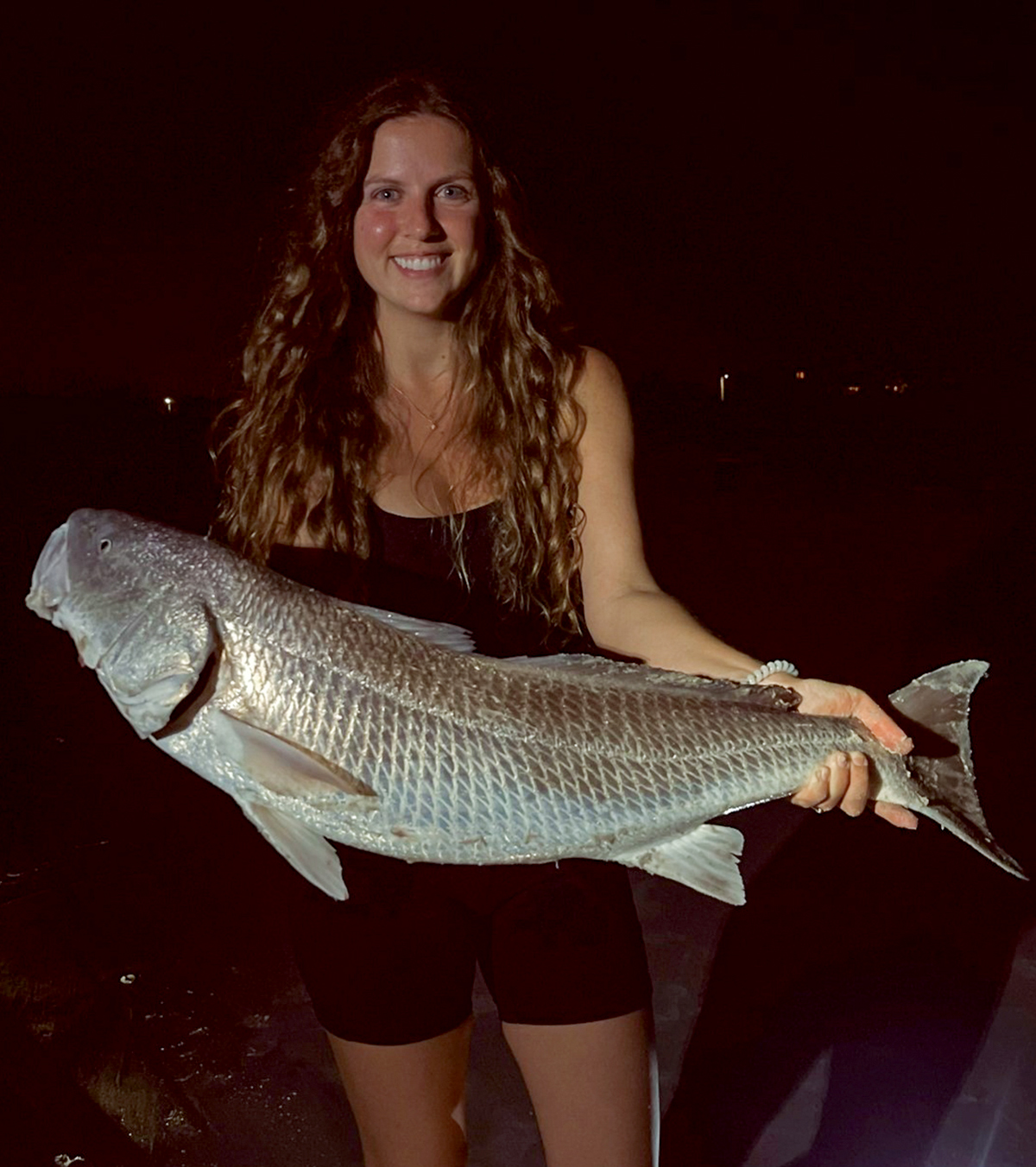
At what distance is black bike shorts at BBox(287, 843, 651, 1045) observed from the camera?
7.80 ft

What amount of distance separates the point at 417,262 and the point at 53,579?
1.32m

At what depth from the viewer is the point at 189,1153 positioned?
3.45 m

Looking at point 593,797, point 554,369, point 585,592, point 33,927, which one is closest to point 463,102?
point 554,369

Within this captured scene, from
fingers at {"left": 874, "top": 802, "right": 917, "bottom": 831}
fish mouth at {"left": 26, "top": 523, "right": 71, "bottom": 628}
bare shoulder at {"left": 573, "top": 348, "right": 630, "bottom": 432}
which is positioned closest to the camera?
fish mouth at {"left": 26, "top": 523, "right": 71, "bottom": 628}

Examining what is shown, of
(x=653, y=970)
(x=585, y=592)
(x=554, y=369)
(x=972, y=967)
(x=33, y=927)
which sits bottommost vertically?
(x=33, y=927)

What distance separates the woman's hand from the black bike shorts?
2.00ft

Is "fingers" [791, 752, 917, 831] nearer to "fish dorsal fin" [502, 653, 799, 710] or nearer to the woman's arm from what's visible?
the woman's arm

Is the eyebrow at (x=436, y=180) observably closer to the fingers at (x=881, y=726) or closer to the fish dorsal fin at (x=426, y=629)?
the fish dorsal fin at (x=426, y=629)

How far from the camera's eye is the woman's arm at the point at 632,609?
8.31ft

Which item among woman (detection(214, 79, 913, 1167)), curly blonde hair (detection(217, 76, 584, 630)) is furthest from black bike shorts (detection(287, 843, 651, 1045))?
curly blonde hair (detection(217, 76, 584, 630))

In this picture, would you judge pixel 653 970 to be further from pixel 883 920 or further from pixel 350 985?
pixel 350 985

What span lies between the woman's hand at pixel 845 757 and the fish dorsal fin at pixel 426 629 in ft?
2.83

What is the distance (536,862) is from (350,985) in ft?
1.92

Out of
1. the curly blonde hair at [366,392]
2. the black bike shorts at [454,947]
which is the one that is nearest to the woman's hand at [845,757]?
the black bike shorts at [454,947]
